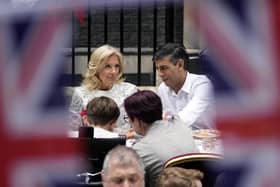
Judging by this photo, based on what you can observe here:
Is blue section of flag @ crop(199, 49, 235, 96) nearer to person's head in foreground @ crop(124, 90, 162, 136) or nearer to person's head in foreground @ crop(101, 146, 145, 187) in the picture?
person's head in foreground @ crop(101, 146, 145, 187)

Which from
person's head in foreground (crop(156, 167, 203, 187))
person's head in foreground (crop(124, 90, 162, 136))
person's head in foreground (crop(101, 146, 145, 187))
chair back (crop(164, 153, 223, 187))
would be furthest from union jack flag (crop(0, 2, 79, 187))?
person's head in foreground (crop(124, 90, 162, 136))

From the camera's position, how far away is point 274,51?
1104mm

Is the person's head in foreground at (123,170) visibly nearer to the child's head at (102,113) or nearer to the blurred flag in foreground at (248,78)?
the blurred flag in foreground at (248,78)

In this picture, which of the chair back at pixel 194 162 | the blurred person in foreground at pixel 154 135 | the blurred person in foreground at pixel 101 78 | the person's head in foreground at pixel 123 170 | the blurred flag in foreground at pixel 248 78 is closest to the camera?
the blurred flag in foreground at pixel 248 78

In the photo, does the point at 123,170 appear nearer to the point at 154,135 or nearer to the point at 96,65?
the point at 154,135

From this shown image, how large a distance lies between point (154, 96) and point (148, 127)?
165mm

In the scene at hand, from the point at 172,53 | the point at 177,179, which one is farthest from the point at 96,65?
the point at 177,179

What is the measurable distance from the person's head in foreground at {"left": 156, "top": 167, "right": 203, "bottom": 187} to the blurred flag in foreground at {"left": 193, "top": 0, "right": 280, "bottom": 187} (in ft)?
6.23

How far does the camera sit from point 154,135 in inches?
156

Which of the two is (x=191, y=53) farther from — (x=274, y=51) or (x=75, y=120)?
(x=274, y=51)

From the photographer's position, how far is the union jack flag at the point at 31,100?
115cm

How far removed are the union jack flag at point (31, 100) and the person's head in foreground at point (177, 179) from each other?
190 cm

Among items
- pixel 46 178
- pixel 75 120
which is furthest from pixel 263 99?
pixel 75 120

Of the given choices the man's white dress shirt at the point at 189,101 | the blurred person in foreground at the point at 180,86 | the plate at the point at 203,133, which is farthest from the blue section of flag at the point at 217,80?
the blurred person in foreground at the point at 180,86
